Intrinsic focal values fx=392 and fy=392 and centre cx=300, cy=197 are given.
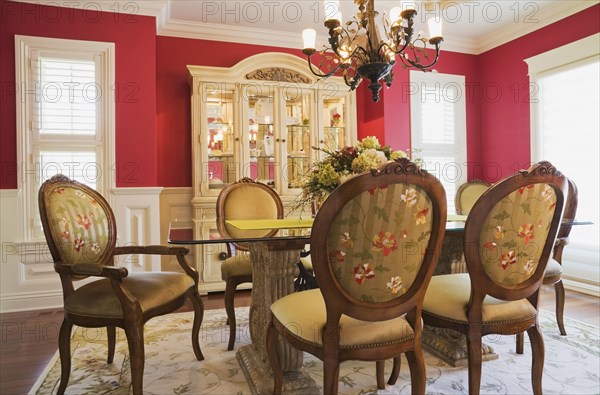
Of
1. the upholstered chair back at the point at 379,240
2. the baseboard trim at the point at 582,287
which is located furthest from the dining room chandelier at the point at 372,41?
the baseboard trim at the point at 582,287

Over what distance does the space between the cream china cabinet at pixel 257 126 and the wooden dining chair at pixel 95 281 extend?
5.38ft

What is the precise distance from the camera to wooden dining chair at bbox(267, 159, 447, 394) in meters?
1.16

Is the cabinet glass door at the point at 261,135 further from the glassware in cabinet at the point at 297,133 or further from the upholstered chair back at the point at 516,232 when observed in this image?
the upholstered chair back at the point at 516,232

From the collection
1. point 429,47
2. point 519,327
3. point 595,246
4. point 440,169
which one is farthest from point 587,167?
point 519,327

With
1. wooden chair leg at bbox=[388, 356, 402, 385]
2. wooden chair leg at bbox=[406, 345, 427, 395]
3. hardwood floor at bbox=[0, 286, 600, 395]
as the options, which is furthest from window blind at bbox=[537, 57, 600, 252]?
wooden chair leg at bbox=[406, 345, 427, 395]

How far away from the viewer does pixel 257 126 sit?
4.07 meters

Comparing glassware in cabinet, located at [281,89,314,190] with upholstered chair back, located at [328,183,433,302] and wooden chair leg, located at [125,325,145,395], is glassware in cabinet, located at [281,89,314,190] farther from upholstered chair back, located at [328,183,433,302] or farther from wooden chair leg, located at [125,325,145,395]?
upholstered chair back, located at [328,183,433,302]

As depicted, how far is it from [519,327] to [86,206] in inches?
80.4

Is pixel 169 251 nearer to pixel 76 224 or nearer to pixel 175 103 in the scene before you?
pixel 76 224

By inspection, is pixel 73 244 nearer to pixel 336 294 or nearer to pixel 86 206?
pixel 86 206

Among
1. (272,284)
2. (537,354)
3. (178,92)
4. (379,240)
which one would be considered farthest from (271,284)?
(178,92)

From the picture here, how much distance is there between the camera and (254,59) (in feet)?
12.9

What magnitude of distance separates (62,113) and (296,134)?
2.17 metres

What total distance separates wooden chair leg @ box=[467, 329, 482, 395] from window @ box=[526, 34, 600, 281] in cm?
274
